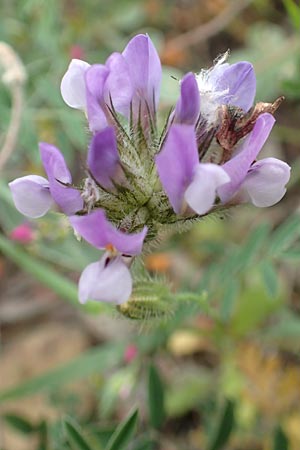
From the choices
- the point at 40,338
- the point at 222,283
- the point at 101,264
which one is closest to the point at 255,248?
the point at 222,283

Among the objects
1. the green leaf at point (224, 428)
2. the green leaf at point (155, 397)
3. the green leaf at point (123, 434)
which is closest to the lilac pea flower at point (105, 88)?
the green leaf at point (123, 434)

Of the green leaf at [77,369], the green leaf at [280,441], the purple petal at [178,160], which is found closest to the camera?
the purple petal at [178,160]

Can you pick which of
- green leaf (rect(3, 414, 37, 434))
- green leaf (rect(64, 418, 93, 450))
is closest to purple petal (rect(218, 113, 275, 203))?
green leaf (rect(64, 418, 93, 450))

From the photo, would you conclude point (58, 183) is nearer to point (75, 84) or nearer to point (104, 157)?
point (104, 157)

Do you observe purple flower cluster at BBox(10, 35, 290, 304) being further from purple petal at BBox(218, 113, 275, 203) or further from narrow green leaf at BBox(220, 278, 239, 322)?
narrow green leaf at BBox(220, 278, 239, 322)

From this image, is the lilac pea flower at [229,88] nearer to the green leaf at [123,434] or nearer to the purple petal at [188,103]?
the purple petal at [188,103]

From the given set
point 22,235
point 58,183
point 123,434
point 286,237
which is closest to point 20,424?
point 22,235
